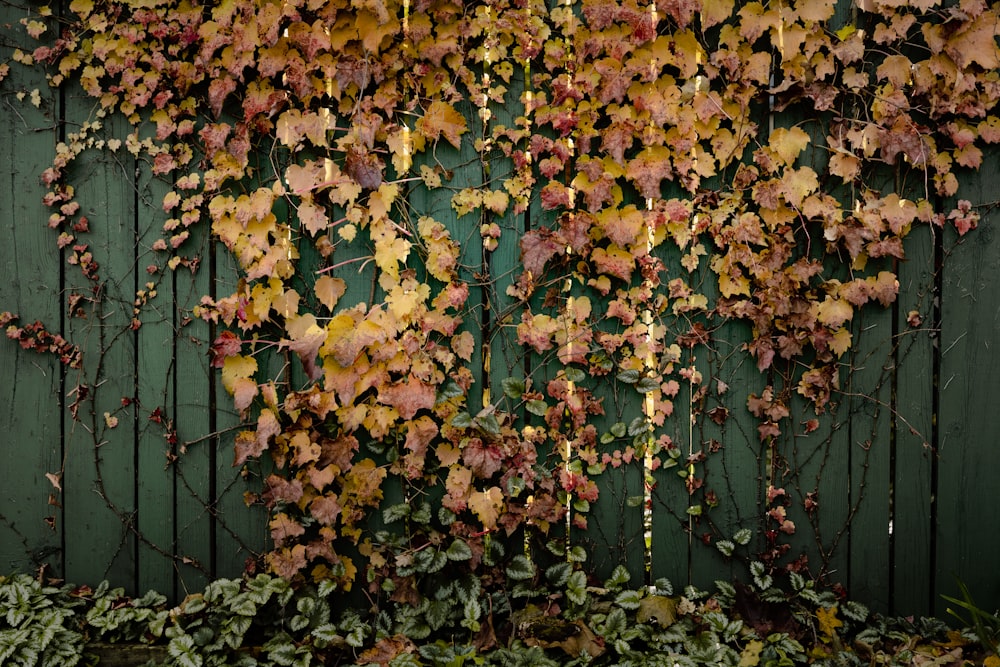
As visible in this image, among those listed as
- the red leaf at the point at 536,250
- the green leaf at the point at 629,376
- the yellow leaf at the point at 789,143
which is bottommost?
the green leaf at the point at 629,376

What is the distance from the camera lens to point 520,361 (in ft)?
7.06

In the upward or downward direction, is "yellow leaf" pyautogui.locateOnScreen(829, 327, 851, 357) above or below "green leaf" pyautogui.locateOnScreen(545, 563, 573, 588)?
above

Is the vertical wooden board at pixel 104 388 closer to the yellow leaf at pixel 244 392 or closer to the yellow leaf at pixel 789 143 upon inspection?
the yellow leaf at pixel 244 392

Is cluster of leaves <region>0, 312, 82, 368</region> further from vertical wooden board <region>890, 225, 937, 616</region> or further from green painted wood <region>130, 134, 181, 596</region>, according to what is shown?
vertical wooden board <region>890, 225, 937, 616</region>

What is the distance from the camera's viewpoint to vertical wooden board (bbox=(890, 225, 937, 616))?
2127 millimetres

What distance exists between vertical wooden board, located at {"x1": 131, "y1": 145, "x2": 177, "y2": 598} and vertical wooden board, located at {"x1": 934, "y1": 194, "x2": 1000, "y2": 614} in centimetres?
270

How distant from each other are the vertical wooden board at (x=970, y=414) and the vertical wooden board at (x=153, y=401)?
8.87 feet

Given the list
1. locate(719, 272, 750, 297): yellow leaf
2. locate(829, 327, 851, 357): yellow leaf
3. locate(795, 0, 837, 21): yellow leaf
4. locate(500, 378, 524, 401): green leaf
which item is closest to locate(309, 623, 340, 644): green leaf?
locate(500, 378, 524, 401): green leaf

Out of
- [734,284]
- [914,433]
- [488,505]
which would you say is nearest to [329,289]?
[488,505]

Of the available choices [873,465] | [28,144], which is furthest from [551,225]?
[28,144]

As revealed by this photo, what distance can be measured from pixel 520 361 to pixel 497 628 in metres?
0.90

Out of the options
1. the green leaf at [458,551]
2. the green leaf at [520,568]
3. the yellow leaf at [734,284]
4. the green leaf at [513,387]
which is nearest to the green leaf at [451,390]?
the green leaf at [513,387]

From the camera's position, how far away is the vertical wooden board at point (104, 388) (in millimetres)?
2188

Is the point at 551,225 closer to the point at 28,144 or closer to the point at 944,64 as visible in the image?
the point at 944,64
